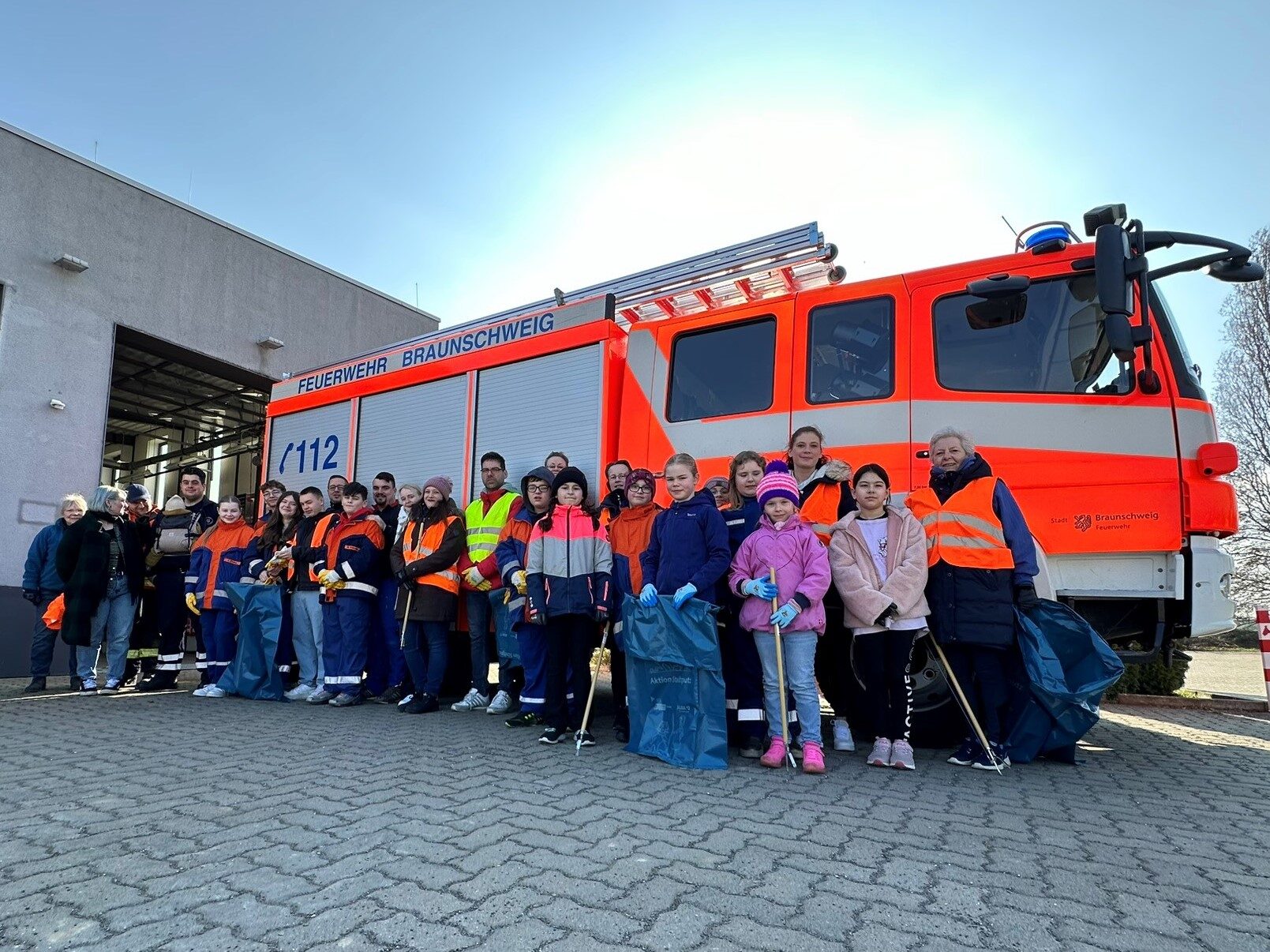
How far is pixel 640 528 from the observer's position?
17.1ft

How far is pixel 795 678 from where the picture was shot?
4.46 metres

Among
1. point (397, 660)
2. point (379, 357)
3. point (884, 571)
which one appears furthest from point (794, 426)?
point (379, 357)

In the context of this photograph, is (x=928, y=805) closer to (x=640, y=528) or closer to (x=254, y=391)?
(x=640, y=528)

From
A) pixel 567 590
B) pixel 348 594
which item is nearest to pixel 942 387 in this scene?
pixel 567 590

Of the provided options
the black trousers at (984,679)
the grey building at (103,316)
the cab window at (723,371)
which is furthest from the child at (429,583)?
the grey building at (103,316)

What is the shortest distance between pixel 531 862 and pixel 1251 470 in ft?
61.6

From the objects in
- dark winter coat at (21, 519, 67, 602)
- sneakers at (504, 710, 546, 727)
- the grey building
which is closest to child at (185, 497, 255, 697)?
dark winter coat at (21, 519, 67, 602)

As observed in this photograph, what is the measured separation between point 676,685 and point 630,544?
109 centimetres

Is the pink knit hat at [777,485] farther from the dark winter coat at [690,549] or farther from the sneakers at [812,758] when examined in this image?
the sneakers at [812,758]

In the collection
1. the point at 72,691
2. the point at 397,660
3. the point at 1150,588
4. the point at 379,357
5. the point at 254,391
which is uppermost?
the point at 254,391

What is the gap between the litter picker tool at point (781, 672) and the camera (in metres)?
4.39

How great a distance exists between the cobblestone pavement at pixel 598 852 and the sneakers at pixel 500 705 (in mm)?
1421

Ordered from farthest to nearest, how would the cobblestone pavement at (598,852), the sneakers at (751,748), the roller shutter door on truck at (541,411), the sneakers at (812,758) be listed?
the roller shutter door on truck at (541,411), the sneakers at (751,748), the sneakers at (812,758), the cobblestone pavement at (598,852)

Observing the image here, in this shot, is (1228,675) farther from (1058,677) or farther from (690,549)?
(690,549)
